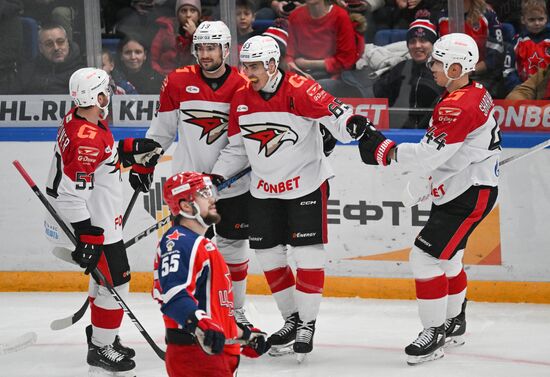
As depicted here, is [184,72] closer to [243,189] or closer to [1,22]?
[243,189]

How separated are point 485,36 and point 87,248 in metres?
2.42

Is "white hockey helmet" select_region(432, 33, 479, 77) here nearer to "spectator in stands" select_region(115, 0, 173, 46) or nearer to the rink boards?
the rink boards

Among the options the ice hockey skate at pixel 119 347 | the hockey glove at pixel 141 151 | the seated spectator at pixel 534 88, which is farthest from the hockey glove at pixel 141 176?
the seated spectator at pixel 534 88

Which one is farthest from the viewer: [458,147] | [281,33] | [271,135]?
→ [281,33]

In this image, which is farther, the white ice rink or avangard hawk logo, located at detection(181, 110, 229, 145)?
avangard hawk logo, located at detection(181, 110, 229, 145)

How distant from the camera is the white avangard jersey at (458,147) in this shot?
13.9 feet

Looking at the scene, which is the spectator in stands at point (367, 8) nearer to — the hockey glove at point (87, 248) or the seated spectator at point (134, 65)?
the seated spectator at point (134, 65)

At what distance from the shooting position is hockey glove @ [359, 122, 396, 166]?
4.34 metres

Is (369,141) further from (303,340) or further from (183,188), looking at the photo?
(183,188)

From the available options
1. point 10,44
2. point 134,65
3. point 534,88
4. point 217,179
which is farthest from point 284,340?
point 10,44

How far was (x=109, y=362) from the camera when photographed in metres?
4.38

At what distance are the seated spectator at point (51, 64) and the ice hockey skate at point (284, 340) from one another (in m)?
2.03

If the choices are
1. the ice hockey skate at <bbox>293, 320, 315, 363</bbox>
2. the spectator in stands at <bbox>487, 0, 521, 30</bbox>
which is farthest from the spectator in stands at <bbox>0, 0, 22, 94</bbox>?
the spectator in stands at <bbox>487, 0, 521, 30</bbox>

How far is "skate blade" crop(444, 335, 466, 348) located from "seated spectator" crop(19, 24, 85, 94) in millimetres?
2472
